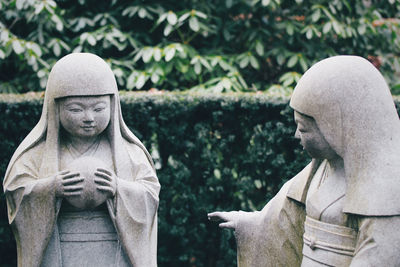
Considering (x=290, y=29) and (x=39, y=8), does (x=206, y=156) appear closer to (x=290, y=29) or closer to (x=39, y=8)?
(x=290, y=29)

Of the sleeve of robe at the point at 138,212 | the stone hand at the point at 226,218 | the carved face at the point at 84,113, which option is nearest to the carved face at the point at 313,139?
the stone hand at the point at 226,218

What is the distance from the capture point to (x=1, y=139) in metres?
7.22

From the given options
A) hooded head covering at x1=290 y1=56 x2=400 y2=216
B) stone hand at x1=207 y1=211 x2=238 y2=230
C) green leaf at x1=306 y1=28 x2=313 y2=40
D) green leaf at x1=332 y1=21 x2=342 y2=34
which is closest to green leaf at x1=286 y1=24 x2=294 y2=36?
green leaf at x1=306 y1=28 x2=313 y2=40

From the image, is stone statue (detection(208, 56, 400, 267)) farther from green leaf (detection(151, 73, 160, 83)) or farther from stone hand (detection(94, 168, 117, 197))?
green leaf (detection(151, 73, 160, 83))

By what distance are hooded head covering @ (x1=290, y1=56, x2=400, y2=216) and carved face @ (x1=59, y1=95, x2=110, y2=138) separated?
5.04ft

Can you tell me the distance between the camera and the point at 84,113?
4.98m

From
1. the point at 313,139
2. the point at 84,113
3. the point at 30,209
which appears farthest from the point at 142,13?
the point at 313,139

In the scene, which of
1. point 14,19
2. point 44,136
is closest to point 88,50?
point 14,19

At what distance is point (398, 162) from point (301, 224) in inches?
37.8

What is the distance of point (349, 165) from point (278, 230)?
944 mm

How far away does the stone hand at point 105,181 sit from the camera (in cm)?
493

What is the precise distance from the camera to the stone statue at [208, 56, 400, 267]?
13.4ft

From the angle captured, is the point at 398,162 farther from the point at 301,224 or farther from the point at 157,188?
the point at 157,188

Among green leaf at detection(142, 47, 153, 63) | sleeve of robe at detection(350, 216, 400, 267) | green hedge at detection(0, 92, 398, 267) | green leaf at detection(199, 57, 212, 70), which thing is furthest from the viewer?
green leaf at detection(199, 57, 212, 70)
